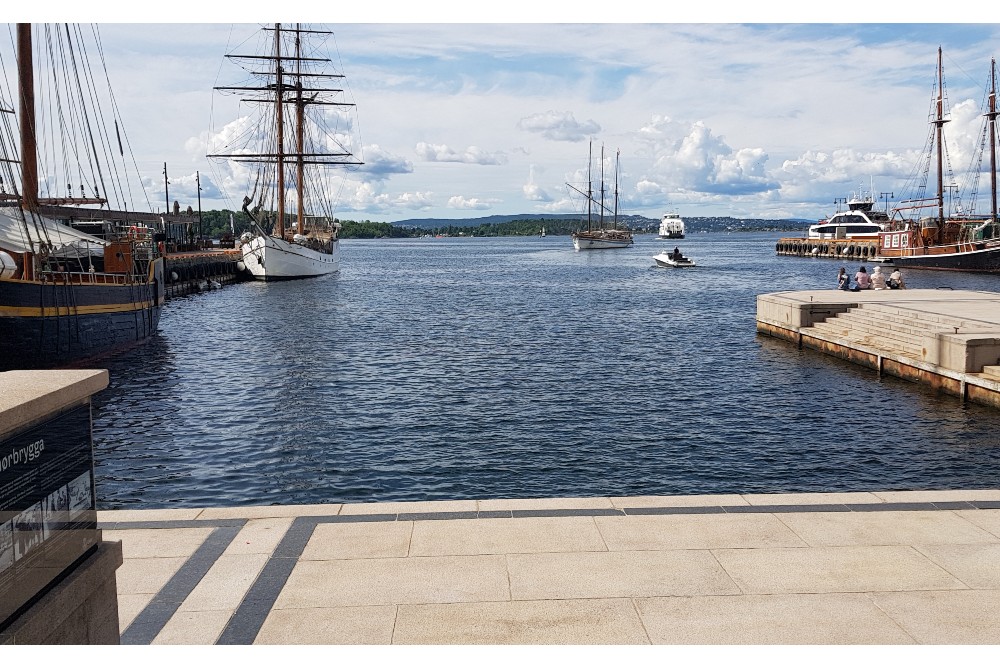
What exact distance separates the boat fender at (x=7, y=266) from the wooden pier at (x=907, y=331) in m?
27.2

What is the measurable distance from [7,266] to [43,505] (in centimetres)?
2520

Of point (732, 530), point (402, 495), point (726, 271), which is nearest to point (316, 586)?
point (732, 530)

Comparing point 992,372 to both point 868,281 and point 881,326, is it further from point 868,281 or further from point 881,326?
point 868,281

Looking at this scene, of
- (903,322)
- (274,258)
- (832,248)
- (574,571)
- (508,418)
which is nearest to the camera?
(574,571)

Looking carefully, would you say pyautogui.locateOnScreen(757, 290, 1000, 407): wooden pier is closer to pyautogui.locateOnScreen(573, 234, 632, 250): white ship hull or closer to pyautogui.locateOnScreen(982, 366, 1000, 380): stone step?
pyautogui.locateOnScreen(982, 366, 1000, 380): stone step

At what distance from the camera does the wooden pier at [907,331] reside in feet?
72.8

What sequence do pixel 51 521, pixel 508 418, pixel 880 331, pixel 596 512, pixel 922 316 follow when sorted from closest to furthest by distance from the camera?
pixel 51 521, pixel 596 512, pixel 508 418, pixel 922 316, pixel 880 331

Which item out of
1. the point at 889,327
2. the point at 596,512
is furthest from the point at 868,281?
the point at 596,512

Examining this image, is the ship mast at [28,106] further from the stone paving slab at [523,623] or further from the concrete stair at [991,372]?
the concrete stair at [991,372]

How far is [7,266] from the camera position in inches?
1068

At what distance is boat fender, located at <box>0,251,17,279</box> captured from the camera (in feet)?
88.2

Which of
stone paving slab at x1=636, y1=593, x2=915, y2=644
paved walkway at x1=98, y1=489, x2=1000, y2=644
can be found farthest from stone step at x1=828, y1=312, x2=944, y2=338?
stone paving slab at x1=636, y1=593, x2=915, y2=644

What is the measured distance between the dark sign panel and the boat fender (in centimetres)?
2435

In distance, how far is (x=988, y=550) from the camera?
27.1ft
